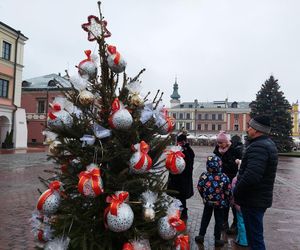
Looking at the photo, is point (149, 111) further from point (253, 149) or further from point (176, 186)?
point (176, 186)

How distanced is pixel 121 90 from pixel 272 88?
5007 cm

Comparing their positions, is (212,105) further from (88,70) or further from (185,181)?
(88,70)

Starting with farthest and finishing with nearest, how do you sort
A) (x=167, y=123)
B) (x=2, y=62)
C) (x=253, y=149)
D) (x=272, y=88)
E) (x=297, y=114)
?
(x=297, y=114)
(x=272, y=88)
(x=2, y=62)
(x=253, y=149)
(x=167, y=123)

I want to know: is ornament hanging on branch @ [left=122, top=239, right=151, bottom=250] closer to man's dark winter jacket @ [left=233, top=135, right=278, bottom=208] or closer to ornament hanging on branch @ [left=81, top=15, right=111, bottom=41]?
man's dark winter jacket @ [left=233, top=135, right=278, bottom=208]

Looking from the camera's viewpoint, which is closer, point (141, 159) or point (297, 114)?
point (141, 159)

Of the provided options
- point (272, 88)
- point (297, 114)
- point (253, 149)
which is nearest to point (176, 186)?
point (253, 149)

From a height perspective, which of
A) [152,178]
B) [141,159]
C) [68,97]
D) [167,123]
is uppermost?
[68,97]

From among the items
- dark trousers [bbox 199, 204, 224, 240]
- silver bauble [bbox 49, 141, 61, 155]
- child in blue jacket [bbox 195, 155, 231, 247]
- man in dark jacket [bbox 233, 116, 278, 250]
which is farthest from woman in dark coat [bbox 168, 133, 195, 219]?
silver bauble [bbox 49, 141, 61, 155]

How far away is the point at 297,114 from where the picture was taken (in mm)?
89562

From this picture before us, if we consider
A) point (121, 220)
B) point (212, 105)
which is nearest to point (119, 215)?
point (121, 220)

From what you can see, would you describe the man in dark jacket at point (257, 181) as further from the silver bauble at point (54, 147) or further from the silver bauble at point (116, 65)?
the silver bauble at point (54, 147)

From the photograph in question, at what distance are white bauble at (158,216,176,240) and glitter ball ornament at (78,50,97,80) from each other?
153 centimetres

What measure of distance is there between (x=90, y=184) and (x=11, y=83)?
30.8 metres

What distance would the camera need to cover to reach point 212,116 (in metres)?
93.6
